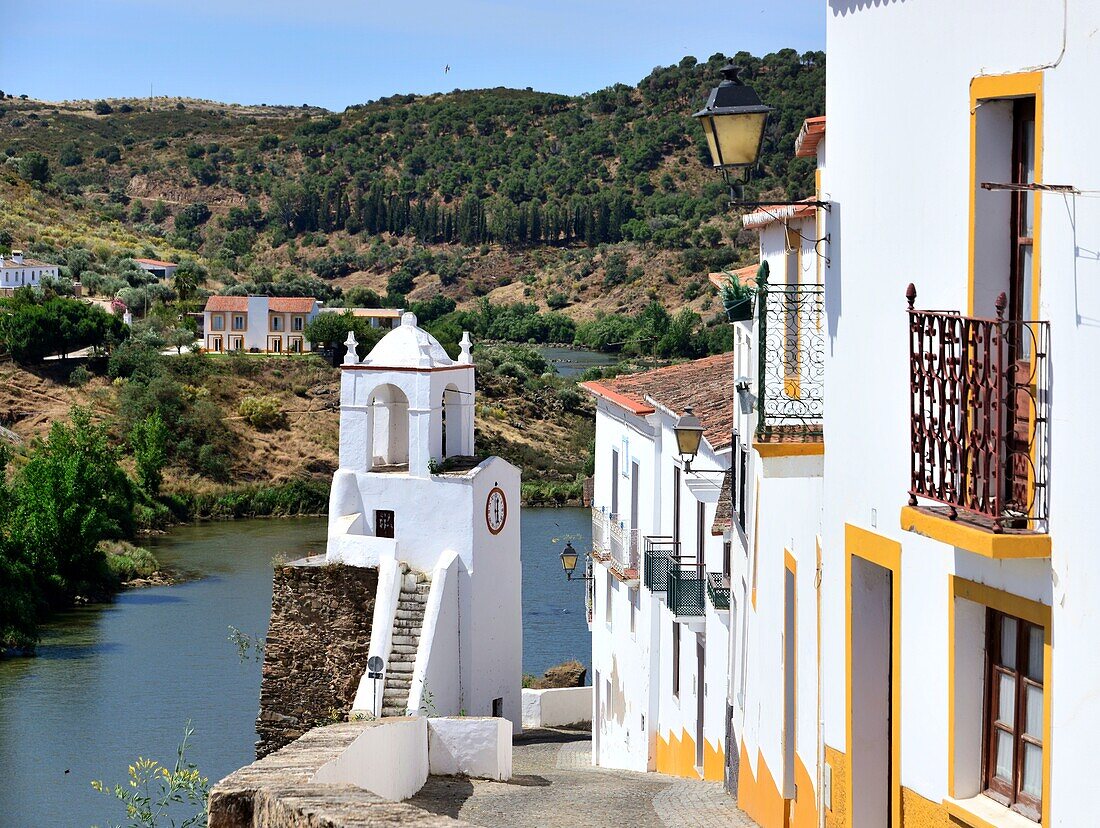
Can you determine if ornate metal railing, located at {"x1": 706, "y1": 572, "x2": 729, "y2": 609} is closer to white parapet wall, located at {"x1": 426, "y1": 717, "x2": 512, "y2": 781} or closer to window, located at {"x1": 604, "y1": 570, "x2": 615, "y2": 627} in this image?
white parapet wall, located at {"x1": 426, "y1": 717, "x2": 512, "y2": 781}

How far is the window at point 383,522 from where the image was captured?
72.7 ft

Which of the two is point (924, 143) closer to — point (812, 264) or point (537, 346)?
point (812, 264)

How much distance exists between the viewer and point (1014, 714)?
566 centimetres

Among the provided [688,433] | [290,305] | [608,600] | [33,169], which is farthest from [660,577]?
[33,169]

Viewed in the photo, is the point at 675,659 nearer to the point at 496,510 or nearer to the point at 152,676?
the point at 496,510

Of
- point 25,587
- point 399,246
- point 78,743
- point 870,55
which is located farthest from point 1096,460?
point 399,246

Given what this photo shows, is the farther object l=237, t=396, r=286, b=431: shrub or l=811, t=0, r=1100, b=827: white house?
l=237, t=396, r=286, b=431: shrub

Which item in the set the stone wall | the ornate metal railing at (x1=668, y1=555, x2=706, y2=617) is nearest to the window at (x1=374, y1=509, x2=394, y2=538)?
the stone wall

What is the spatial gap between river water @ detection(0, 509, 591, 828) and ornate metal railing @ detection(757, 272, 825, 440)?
1226 cm

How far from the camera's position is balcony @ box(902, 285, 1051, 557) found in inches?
206

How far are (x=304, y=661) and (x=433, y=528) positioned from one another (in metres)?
2.78

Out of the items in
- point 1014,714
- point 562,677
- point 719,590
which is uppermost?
point 1014,714

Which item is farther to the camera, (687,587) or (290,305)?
(290,305)

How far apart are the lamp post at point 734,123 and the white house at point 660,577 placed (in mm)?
6452
